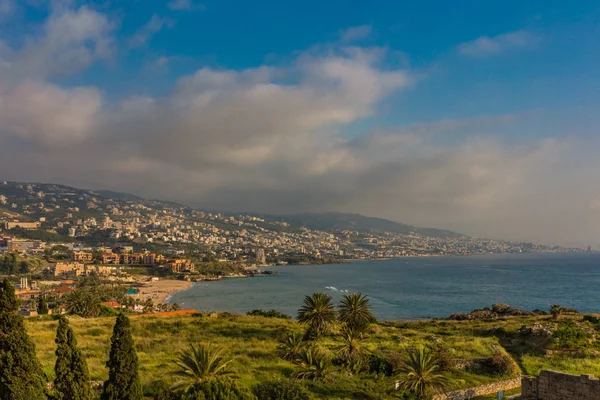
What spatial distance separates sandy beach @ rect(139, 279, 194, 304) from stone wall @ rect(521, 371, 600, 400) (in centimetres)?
8294

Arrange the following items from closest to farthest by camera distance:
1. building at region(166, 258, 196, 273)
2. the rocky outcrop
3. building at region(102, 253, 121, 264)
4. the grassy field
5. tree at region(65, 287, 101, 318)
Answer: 1. the grassy field
2. tree at region(65, 287, 101, 318)
3. the rocky outcrop
4. building at region(166, 258, 196, 273)
5. building at region(102, 253, 121, 264)

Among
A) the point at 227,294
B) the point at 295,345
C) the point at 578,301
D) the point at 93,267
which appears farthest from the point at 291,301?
the point at 93,267

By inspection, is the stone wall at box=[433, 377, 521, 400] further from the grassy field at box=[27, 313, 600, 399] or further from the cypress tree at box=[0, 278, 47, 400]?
the cypress tree at box=[0, 278, 47, 400]

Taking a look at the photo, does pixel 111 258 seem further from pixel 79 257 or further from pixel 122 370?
pixel 122 370

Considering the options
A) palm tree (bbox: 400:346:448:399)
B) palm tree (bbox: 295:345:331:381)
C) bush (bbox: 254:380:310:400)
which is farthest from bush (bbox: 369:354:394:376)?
bush (bbox: 254:380:310:400)

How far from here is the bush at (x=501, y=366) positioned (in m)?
21.3

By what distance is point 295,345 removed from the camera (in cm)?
2286

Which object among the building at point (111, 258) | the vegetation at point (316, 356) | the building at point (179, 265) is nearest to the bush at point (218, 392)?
the vegetation at point (316, 356)

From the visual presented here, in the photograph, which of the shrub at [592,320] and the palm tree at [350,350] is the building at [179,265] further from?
the palm tree at [350,350]

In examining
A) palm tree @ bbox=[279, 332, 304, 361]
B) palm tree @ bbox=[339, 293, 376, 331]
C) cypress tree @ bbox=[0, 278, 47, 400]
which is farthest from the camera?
palm tree @ bbox=[339, 293, 376, 331]

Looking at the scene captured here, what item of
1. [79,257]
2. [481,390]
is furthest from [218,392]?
[79,257]

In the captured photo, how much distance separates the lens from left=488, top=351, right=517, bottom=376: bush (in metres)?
21.3

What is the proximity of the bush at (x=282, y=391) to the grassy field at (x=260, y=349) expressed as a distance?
2121mm

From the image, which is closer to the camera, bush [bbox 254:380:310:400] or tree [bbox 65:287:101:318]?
bush [bbox 254:380:310:400]
